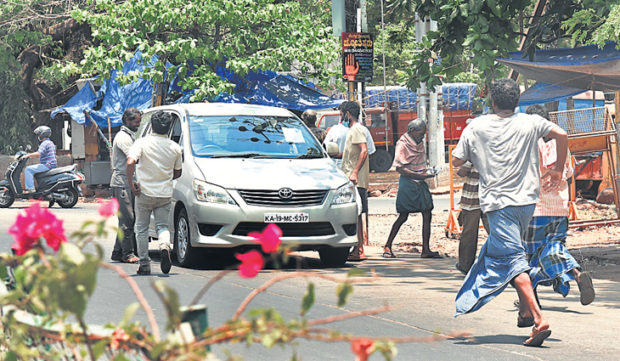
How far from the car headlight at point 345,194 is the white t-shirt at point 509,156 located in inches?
161

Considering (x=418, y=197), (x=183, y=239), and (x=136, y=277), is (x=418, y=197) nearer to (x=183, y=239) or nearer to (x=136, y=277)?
(x=183, y=239)

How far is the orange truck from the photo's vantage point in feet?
113

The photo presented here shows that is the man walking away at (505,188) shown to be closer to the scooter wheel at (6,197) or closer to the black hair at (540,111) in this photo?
the black hair at (540,111)

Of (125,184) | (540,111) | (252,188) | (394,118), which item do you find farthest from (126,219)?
(394,118)

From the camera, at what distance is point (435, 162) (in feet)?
89.9

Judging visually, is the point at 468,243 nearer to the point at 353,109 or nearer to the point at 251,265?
the point at 353,109

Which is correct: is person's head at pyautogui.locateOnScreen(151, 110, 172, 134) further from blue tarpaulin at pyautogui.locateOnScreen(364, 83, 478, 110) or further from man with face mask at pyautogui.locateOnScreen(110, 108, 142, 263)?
blue tarpaulin at pyautogui.locateOnScreen(364, 83, 478, 110)

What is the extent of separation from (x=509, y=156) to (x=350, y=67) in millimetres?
10099


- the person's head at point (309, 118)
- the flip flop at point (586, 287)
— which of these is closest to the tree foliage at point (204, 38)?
the person's head at point (309, 118)

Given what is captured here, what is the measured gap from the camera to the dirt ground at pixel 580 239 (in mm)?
11906

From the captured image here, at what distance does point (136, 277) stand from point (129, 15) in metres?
Result: 14.9

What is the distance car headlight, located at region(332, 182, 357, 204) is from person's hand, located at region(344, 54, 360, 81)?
5.77 meters

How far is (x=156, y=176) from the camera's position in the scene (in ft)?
32.7

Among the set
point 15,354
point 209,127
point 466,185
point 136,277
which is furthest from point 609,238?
point 15,354
